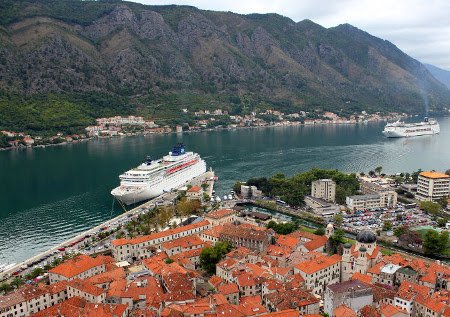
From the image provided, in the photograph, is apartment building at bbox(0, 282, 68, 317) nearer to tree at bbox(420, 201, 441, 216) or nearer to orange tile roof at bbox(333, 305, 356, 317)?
orange tile roof at bbox(333, 305, 356, 317)

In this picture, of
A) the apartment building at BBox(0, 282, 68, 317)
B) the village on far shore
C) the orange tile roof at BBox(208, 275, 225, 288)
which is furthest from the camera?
the village on far shore

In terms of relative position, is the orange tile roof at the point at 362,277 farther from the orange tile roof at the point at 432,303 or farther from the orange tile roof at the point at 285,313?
the orange tile roof at the point at 285,313

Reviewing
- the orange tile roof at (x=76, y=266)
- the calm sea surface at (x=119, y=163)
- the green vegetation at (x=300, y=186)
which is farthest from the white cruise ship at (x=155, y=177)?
the orange tile roof at (x=76, y=266)

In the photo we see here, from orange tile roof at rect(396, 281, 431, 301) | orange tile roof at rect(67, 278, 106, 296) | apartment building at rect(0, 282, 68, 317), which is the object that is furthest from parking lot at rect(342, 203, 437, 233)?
apartment building at rect(0, 282, 68, 317)

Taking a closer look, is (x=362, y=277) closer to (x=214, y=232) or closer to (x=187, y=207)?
(x=214, y=232)

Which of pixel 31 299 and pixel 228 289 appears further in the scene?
pixel 228 289

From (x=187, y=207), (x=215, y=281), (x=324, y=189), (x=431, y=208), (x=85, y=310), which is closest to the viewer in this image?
A: (x=85, y=310)

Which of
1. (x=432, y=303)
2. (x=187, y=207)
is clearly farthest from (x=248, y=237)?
(x=432, y=303)
